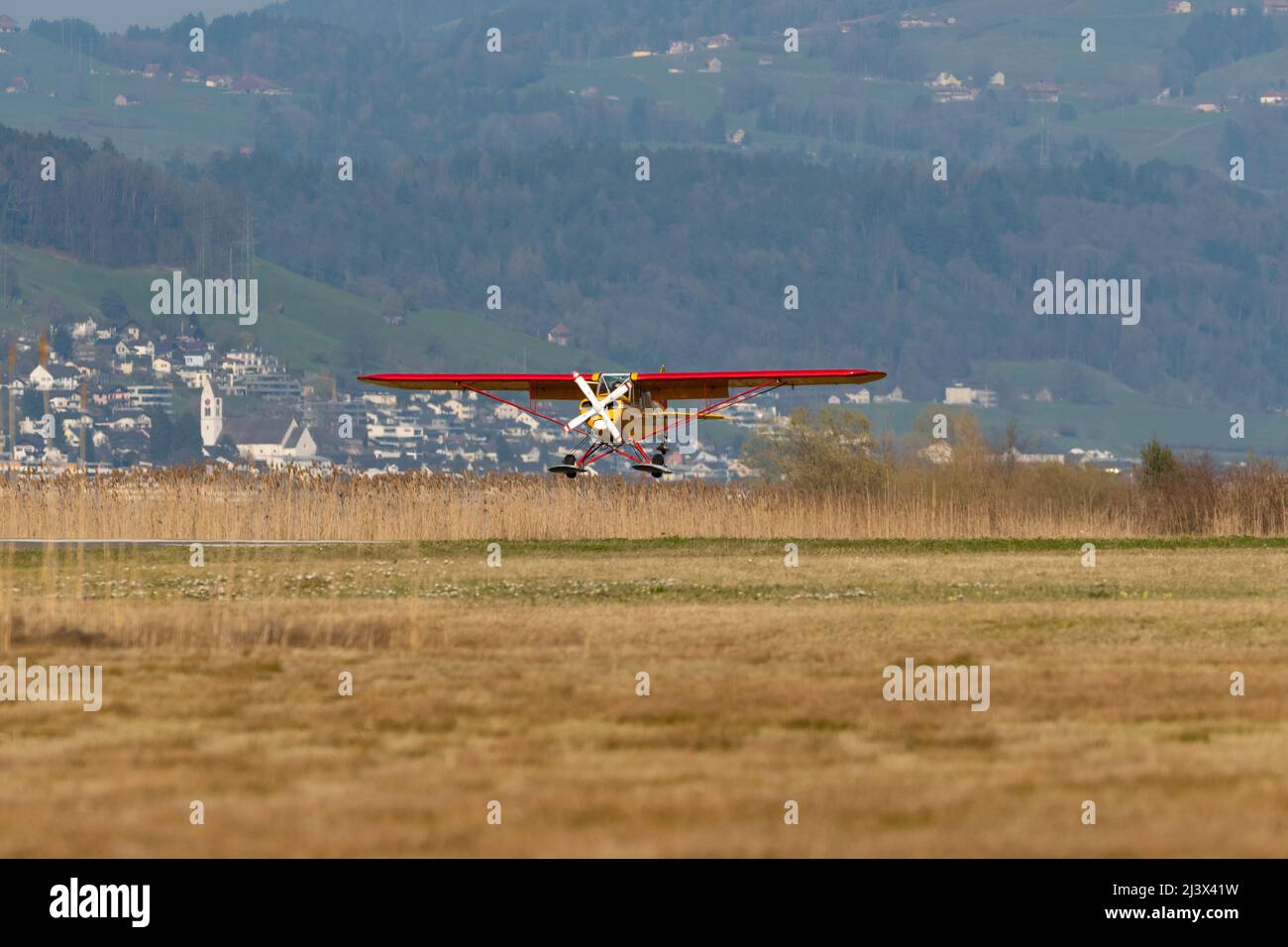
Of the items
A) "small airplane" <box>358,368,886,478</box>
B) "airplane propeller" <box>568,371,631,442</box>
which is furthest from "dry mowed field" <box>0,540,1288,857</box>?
"airplane propeller" <box>568,371,631,442</box>

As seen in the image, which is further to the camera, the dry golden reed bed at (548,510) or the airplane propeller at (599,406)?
the airplane propeller at (599,406)

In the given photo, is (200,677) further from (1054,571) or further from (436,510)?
(436,510)

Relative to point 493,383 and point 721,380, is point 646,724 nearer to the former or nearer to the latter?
point 493,383

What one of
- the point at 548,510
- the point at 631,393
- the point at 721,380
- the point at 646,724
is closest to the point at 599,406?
the point at 631,393

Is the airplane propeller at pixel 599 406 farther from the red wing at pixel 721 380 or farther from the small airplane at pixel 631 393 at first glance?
the red wing at pixel 721 380

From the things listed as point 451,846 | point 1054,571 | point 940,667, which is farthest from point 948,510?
point 451,846

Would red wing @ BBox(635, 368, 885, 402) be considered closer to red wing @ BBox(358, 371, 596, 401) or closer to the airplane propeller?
the airplane propeller

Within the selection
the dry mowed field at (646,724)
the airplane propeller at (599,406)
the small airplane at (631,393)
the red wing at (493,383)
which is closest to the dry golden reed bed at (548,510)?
the small airplane at (631,393)
